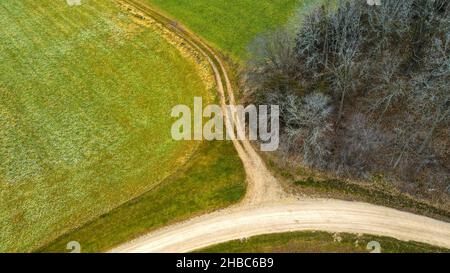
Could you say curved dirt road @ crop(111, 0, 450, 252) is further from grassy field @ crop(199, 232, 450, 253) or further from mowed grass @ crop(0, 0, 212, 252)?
mowed grass @ crop(0, 0, 212, 252)

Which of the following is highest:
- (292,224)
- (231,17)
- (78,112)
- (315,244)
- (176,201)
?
(231,17)

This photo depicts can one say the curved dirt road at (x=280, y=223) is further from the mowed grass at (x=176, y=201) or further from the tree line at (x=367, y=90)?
the tree line at (x=367, y=90)

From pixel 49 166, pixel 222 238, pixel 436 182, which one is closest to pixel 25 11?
pixel 49 166

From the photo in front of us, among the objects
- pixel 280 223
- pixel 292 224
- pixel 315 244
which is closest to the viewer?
pixel 315 244

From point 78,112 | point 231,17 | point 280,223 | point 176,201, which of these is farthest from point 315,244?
point 231,17

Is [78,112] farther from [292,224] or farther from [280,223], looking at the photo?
[292,224]

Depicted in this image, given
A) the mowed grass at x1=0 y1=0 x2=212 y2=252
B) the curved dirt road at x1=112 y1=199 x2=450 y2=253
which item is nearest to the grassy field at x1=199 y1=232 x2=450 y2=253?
the curved dirt road at x1=112 y1=199 x2=450 y2=253
